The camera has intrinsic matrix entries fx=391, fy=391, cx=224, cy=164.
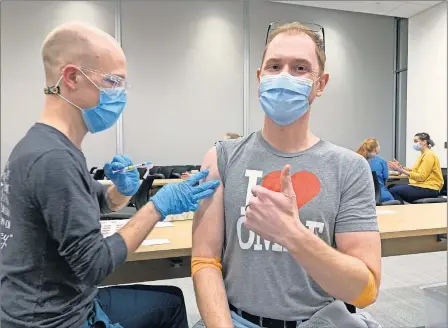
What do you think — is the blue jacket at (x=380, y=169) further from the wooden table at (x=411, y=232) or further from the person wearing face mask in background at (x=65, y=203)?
the person wearing face mask in background at (x=65, y=203)

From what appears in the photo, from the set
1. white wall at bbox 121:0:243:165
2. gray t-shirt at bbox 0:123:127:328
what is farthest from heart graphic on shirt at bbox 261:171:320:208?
white wall at bbox 121:0:243:165

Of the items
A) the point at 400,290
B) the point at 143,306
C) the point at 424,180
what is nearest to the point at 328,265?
the point at 143,306

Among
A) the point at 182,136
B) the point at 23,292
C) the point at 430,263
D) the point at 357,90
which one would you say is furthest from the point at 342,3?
the point at 23,292

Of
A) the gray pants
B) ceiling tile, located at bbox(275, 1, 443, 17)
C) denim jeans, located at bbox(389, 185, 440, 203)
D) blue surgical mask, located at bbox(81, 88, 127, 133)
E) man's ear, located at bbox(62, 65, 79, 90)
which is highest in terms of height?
ceiling tile, located at bbox(275, 1, 443, 17)

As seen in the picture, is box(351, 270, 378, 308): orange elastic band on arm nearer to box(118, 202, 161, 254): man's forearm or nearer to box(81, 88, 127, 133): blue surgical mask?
box(118, 202, 161, 254): man's forearm

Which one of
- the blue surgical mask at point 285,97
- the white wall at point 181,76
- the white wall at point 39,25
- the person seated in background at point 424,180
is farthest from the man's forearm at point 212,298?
the white wall at point 181,76

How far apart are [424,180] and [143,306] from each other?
13.8 feet

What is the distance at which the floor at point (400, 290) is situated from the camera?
2316 mm

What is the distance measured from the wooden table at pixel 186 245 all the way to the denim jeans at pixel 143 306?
0.11 meters

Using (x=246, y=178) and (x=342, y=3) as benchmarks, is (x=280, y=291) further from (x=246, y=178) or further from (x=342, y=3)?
(x=342, y=3)

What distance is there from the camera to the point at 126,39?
639 cm

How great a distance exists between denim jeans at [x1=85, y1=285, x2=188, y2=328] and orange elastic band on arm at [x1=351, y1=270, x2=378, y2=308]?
2.10ft

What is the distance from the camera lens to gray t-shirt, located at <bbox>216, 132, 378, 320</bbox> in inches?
38.7

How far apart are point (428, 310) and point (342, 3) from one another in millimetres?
5875
